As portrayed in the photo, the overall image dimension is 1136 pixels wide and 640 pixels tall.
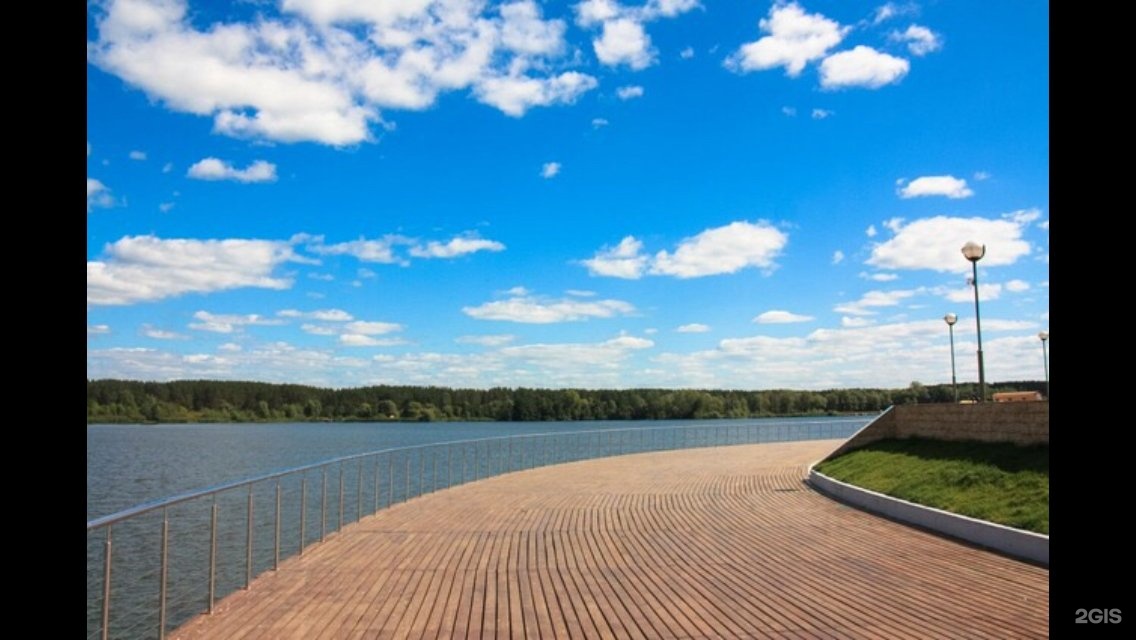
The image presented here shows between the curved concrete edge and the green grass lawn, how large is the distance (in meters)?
0.16

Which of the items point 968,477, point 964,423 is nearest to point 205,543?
point 968,477

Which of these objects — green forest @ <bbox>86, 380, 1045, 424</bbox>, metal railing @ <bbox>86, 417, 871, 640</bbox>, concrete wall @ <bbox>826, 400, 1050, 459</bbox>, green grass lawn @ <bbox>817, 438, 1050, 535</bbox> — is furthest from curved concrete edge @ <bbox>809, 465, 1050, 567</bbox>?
green forest @ <bbox>86, 380, 1045, 424</bbox>

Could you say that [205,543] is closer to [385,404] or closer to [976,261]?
[976,261]

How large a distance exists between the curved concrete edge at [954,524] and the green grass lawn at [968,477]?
0.52 ft

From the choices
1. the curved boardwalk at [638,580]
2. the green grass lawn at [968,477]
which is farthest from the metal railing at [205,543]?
the green grass lawn at [968,477]

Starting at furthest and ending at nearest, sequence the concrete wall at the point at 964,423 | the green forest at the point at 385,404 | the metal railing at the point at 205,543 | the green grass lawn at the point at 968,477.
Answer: the green forest at the point at 385,404, the concrete wall at the point at 964,423, the green grass lawn at the point at 968,477, the metal railing at the point at 205,543

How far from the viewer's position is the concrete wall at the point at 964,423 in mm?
10961

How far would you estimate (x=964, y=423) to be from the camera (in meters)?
13.0

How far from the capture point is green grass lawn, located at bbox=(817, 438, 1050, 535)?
28.6ft

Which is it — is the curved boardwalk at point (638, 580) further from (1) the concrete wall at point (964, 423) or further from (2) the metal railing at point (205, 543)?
(1) the concrete wall at point (964, 423)

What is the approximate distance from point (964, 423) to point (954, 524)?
4.48 metres
